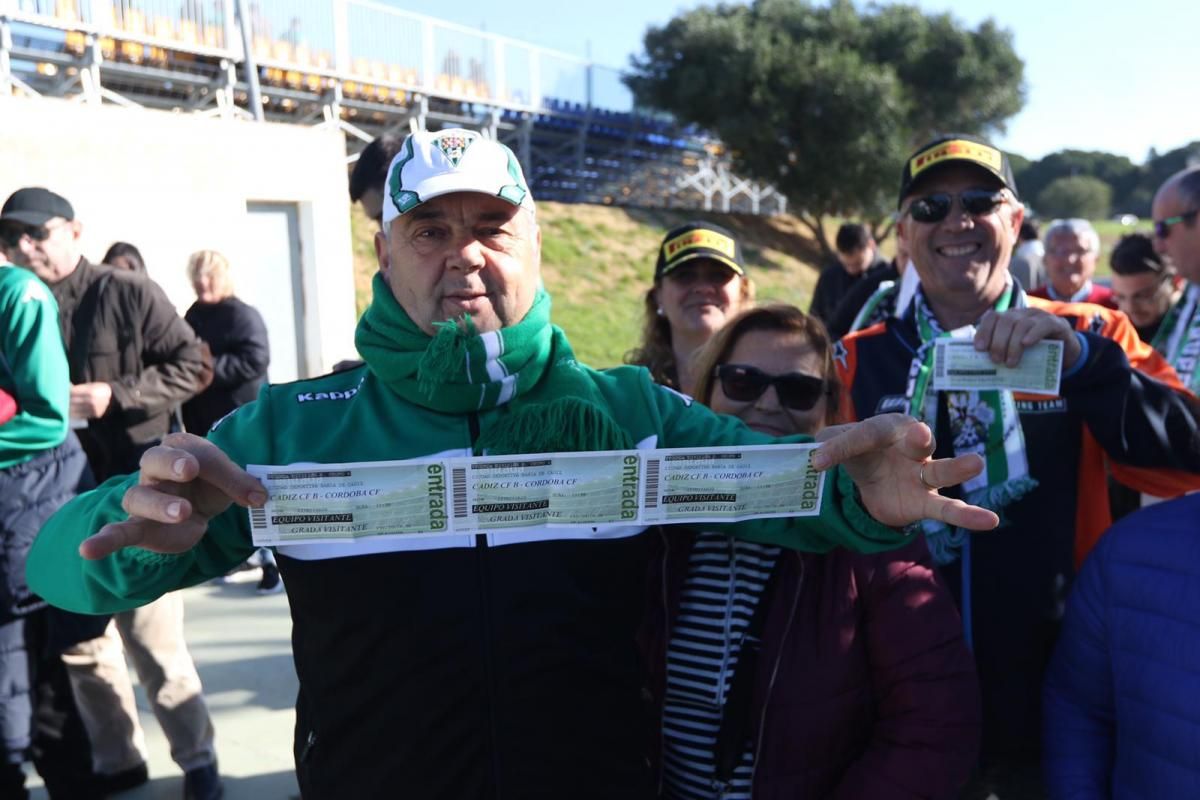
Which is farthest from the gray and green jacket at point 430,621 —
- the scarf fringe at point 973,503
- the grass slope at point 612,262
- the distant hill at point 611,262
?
the grass slope at point 612,262

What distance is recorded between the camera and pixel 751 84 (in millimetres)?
28703

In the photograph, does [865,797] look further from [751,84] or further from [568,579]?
[751,84]

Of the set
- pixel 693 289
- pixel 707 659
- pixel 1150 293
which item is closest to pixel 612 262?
pixel 1150 293

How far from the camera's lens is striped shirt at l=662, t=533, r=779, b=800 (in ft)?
6.21

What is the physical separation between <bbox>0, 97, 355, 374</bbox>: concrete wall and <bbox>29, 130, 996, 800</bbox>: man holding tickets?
7.08 meters

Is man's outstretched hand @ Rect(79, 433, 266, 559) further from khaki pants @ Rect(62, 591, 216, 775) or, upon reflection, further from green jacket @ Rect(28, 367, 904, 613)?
khaki pants @ Rect(62, 591, 216, 775)

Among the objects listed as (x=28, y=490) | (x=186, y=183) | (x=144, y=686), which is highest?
(x=186, y=183)

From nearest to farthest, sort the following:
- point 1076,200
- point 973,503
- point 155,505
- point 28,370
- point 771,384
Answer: point 155,505, point 771,384, point 973,503, point 28,370, point 1076,200

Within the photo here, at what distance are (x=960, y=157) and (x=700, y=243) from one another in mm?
1330

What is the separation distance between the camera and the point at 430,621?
159cm

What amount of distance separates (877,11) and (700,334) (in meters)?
31.5

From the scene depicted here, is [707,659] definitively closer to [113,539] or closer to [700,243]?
[113,539]

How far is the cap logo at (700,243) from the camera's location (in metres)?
3.65

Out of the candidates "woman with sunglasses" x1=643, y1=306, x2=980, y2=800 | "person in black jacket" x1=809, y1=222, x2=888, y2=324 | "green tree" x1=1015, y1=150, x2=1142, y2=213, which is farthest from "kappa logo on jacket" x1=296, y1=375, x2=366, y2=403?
"green tree" x1=1015, y1=150, x2=1142, y2=213
